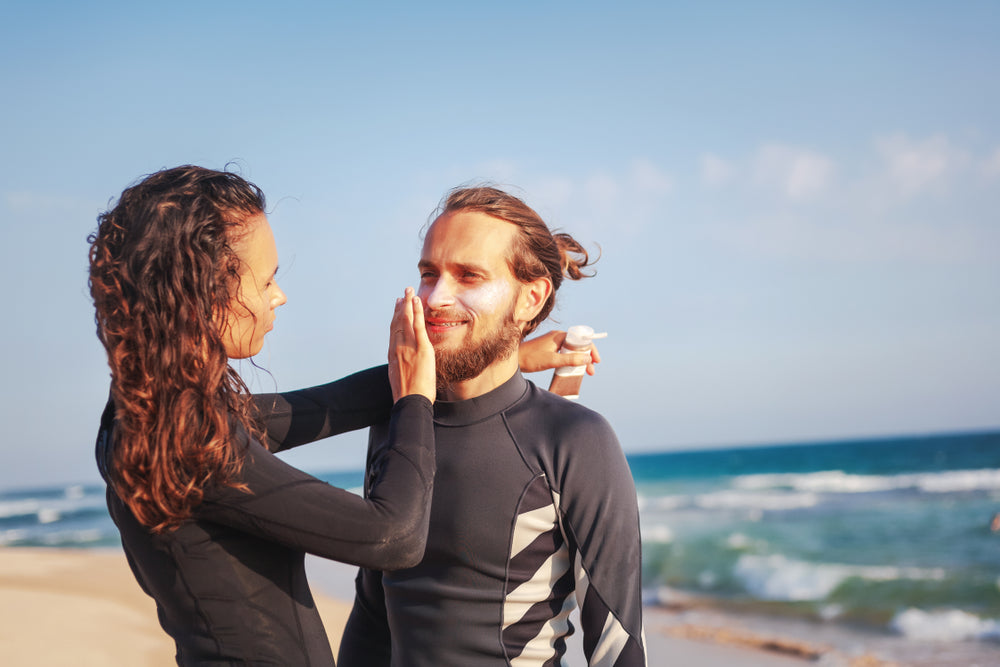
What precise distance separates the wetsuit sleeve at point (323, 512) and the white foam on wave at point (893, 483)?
28.0 m

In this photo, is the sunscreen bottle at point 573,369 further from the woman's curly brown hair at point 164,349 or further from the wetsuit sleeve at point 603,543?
the woman's curly brown hair at point 164,349

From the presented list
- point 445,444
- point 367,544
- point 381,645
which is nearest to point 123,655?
point 381,645

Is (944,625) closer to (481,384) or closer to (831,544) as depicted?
(831,544)

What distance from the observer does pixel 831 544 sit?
17188mm

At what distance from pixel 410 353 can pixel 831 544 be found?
17.2m

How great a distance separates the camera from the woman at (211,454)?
189cm

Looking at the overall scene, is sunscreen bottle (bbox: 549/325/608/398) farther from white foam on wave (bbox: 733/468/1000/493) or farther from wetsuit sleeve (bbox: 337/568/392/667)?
white foam on wave (bbox: 733/468/1000/493)

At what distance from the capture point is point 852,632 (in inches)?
377

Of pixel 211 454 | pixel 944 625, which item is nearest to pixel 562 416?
pixel 211 454

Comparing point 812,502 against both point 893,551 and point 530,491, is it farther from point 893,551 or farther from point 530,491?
point 530,491

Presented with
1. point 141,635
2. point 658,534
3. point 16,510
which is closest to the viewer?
point 141,635

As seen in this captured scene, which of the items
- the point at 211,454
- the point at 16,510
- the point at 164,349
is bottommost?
the point at 16,510

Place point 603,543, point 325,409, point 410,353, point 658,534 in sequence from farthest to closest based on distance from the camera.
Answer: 1. point 658,534
2. point 325,409
3. point 603,543
4. point 410,353

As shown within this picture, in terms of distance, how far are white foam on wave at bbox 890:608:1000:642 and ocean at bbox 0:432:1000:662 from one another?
19mm
